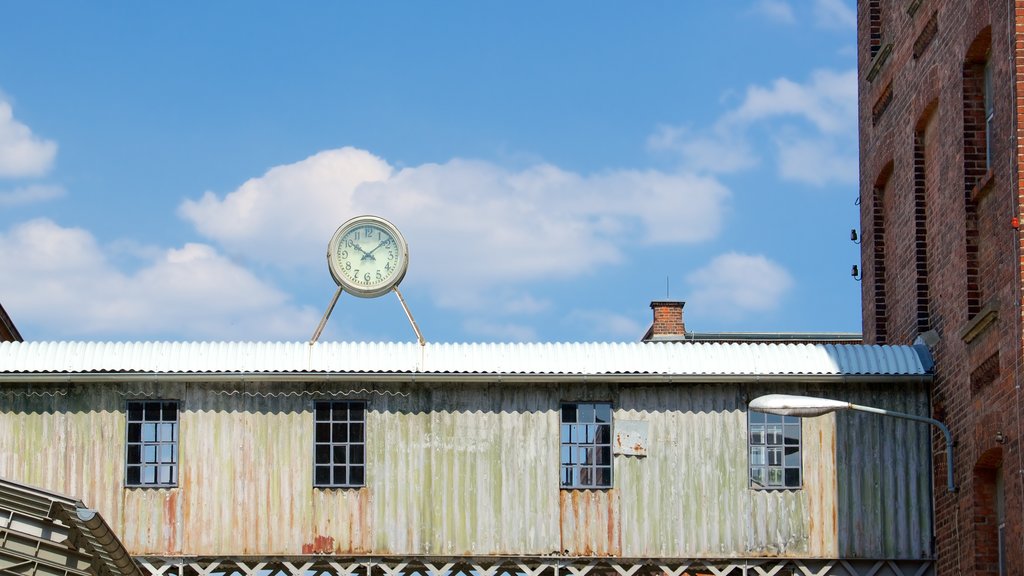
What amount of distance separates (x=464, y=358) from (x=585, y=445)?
7.22ft

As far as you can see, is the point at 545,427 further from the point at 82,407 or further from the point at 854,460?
the point at 82,407

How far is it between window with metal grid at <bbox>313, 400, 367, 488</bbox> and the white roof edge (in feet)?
2.21

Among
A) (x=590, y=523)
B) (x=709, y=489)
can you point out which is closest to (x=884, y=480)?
(x=709, y=489)

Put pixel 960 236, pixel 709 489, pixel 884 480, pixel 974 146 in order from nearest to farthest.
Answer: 1. pixel 974 146
2. pixel 960 236
3. pixel 884 480
4. pixel 709 489

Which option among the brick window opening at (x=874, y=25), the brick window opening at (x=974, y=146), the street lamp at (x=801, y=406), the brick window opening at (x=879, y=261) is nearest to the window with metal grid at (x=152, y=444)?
the street lamp at (x=801, y=406)

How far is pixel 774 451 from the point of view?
26.2 meters

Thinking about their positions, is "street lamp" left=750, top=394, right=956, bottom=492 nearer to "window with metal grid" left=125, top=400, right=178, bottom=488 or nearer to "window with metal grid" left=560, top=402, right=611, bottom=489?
"window with metal grid" left=560, top=402, right=611, bottom=489

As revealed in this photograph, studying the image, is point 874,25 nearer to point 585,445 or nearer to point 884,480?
point 884,480

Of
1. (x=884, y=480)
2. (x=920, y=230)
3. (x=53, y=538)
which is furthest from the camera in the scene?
(x=920, y=230)

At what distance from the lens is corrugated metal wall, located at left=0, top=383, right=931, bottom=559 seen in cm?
2581

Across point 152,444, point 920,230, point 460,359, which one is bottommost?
point 152,444

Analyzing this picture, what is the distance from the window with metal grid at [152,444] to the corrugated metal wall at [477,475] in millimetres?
151

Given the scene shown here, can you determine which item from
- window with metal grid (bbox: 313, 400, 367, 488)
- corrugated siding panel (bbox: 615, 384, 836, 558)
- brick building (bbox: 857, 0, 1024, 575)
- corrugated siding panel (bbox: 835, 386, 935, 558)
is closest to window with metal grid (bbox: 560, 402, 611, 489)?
corrugated siding panel (bbox: 615, 384, 836, 558)

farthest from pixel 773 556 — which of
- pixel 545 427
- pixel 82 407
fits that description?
pixel 82 407
